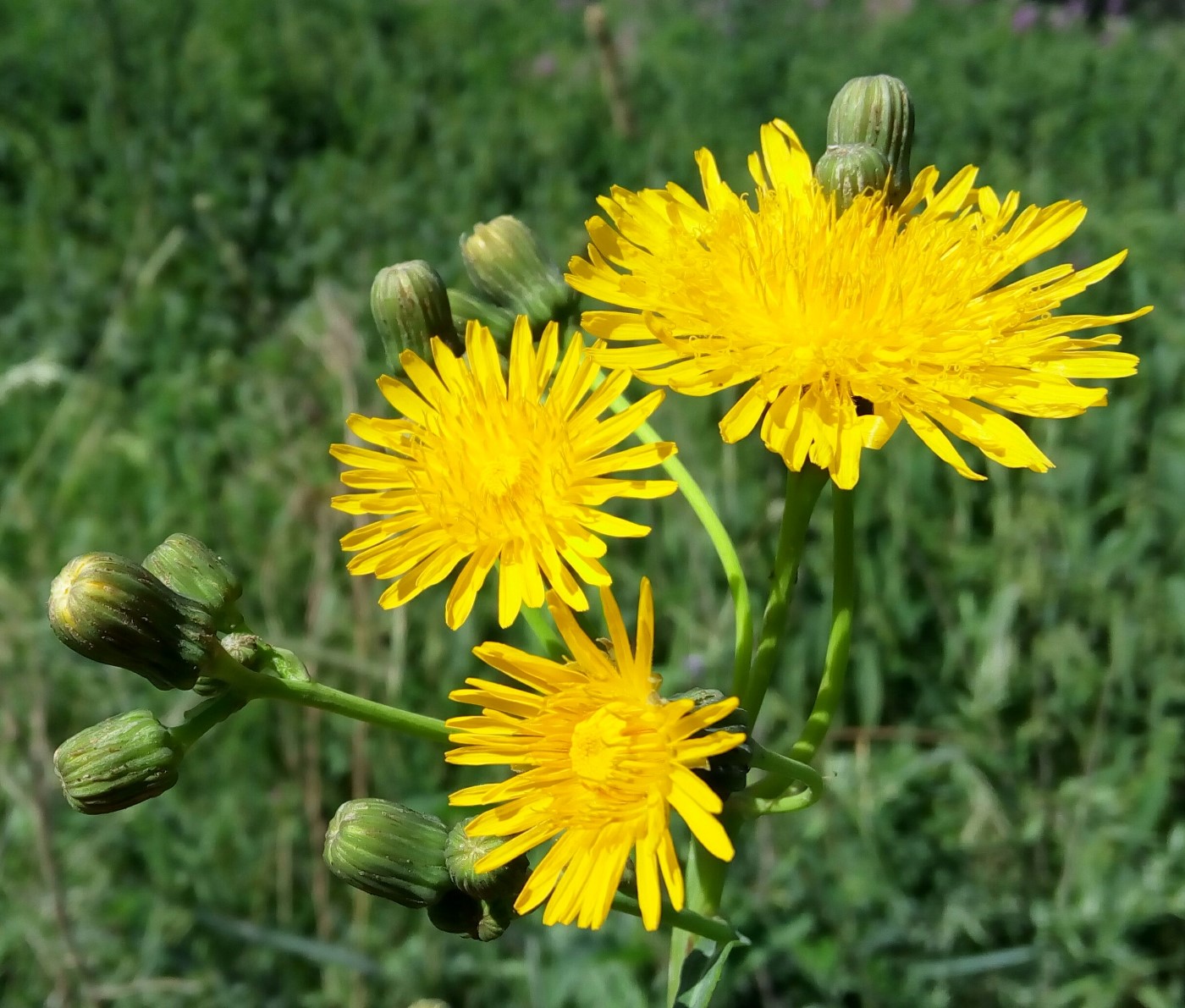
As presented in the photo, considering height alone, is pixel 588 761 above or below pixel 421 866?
above

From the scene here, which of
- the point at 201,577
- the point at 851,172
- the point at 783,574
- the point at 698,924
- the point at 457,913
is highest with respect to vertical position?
the point at 851,172

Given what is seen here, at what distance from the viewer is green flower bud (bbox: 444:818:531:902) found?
1642 millimetres

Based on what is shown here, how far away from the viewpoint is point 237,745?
3.42 meters

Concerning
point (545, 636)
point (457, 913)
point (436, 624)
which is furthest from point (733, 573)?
point (436, 624)

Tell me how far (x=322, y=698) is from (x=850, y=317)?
3.47 ft

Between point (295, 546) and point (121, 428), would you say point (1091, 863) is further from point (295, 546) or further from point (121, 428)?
point (121, 428)

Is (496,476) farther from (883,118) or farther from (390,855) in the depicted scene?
(883,118)

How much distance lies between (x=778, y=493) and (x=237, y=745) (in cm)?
212

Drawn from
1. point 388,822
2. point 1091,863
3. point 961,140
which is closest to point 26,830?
point 388,822

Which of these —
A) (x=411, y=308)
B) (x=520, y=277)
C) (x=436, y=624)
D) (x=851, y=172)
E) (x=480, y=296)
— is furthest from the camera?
(x=436, y=624)

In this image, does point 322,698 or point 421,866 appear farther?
point 421,866

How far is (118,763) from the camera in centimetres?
166

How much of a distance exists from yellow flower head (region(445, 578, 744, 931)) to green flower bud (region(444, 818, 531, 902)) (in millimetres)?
120

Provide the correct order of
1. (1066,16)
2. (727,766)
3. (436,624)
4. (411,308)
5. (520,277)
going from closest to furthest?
1. (727,766)
2. (411,308)
3. (520,277)
4. (436,624)
5. (1066,16)
